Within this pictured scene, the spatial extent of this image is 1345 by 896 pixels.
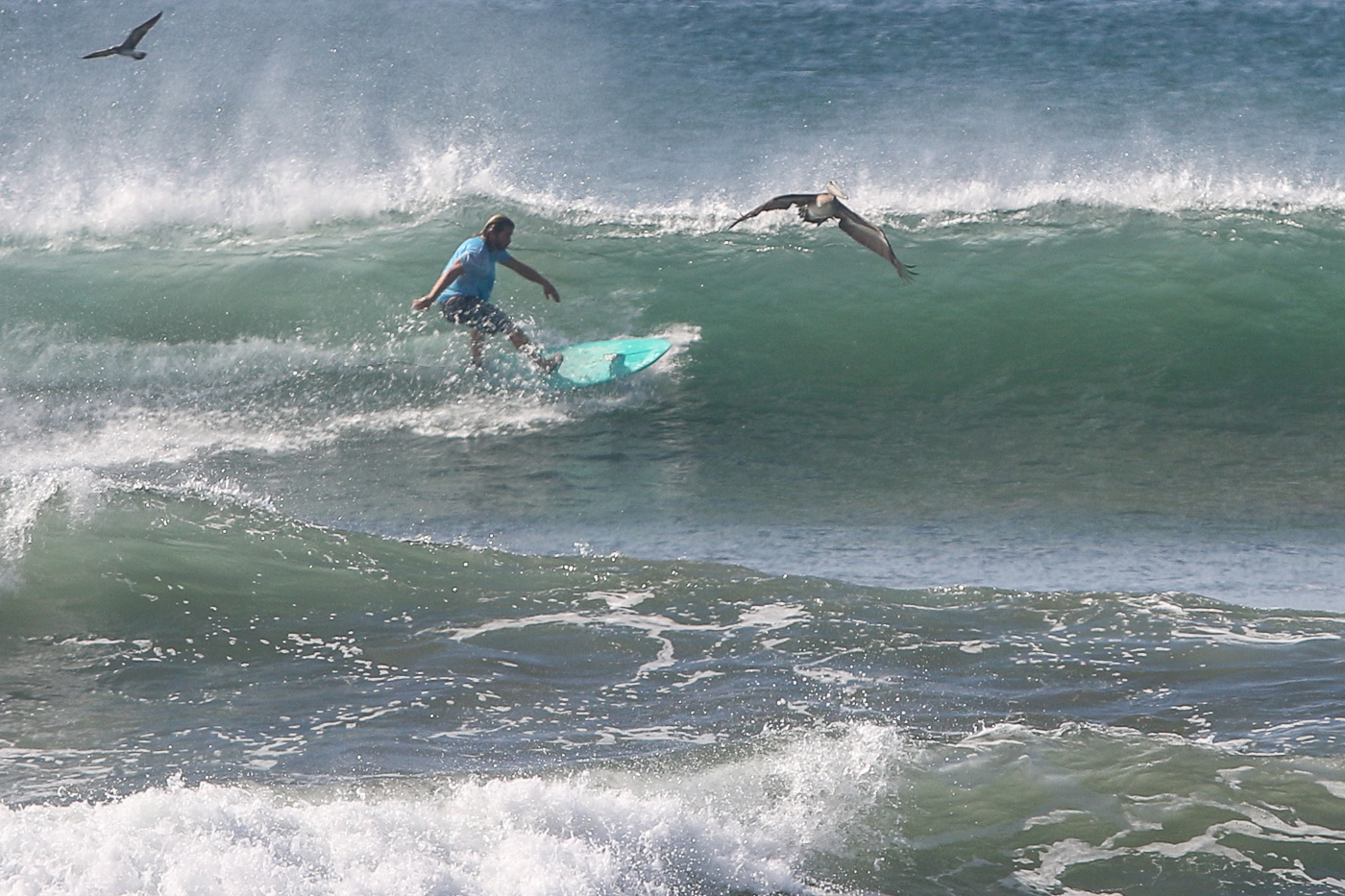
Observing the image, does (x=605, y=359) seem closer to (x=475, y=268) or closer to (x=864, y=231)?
(x=475, y=268)

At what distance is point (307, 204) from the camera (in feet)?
43.7

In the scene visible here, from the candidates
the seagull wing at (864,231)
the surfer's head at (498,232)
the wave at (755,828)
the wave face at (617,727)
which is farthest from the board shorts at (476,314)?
the wave at (755,828)

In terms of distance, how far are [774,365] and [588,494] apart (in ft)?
8.27

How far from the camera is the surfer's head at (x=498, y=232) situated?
9.57m

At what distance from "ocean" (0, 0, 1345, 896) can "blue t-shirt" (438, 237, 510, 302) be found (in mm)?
772

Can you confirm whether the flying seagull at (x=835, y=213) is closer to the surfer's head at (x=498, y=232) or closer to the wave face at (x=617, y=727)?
the wave face at (x=617, y=727)

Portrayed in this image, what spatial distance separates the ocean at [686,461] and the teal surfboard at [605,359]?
0.43 ft

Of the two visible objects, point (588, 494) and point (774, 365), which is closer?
point (588, 494)

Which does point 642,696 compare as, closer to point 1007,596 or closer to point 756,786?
point 756,786

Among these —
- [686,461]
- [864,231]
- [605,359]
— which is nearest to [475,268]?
[605,359]

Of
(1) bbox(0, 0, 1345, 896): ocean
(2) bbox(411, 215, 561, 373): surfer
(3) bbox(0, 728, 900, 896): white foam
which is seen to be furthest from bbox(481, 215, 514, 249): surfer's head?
(3) bbox(0, 728, 900, 896): white foam

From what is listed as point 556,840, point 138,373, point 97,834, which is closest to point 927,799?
point 556,840

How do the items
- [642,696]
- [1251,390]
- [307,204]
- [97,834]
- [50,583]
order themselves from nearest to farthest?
[97,834]
[642,696]
[50,583]
[1251,390]
[307,204]

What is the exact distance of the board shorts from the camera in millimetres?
9719
